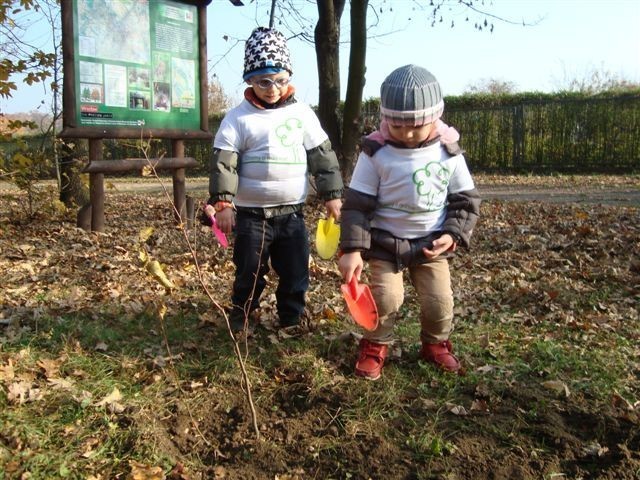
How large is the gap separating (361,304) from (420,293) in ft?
1.18

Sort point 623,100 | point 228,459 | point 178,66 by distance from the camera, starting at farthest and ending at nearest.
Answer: point 623,100 < point 178,66 < point 228,459

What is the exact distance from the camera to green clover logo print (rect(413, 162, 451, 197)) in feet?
9.46

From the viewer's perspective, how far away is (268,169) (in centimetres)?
337

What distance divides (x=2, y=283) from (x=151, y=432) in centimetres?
269

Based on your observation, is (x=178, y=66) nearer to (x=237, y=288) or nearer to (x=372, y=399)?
(x=237, y=288)

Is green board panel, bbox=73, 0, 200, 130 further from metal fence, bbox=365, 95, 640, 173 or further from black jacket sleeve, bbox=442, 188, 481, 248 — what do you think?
metal fence, bbox=365, 95, 640, 173

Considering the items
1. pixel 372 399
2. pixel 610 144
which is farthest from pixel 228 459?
pixel 610 144

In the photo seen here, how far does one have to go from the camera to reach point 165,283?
2.65 metres

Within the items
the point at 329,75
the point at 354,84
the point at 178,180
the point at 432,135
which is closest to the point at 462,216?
the point at 432,135

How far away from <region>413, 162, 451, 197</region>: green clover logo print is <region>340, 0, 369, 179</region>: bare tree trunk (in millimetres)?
5555

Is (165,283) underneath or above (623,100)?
underneath

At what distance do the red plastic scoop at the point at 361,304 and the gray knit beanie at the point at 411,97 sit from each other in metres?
0.74

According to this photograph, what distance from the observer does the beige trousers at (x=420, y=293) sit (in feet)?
9.75

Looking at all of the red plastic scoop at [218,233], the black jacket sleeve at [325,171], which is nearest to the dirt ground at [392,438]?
the red plastic scoop at [218,233]
